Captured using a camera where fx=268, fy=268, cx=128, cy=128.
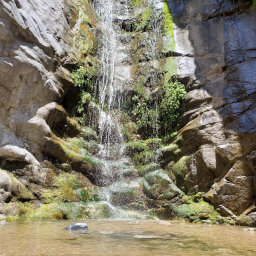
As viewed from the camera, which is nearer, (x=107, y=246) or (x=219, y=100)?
(x=107, y=246)

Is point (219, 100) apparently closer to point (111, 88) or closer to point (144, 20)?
point (111, 88)

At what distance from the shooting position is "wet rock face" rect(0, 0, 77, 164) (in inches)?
310

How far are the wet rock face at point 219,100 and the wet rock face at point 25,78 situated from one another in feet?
15.4

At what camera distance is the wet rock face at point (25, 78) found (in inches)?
310

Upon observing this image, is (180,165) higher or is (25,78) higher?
(25,78)

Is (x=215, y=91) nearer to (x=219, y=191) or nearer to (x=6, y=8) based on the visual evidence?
(x=219, y=191)

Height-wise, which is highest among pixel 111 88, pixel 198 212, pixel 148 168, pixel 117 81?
pixel 117 81

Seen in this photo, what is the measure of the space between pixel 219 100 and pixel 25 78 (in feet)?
20.8

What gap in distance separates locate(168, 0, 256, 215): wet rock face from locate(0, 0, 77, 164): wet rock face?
4.69m

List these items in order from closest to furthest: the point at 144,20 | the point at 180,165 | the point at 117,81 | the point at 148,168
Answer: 1. the point at 180,165
2. the point at 148,168
3. the point at 117,81
4. the point at 144,20

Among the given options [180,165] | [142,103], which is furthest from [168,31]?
[180,165]

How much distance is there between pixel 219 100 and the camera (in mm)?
9016

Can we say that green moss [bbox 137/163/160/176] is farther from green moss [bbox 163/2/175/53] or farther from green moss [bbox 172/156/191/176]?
green moss [bbox 163/2/175/53]

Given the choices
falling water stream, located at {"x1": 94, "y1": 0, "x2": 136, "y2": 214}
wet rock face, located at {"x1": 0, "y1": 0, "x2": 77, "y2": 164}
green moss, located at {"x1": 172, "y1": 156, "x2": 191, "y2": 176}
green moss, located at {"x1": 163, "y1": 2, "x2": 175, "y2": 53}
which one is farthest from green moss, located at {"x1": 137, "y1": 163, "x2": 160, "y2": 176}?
green moss, located at {"x1": 163, "y1": 2, "x2": 175, "y2": 53}
